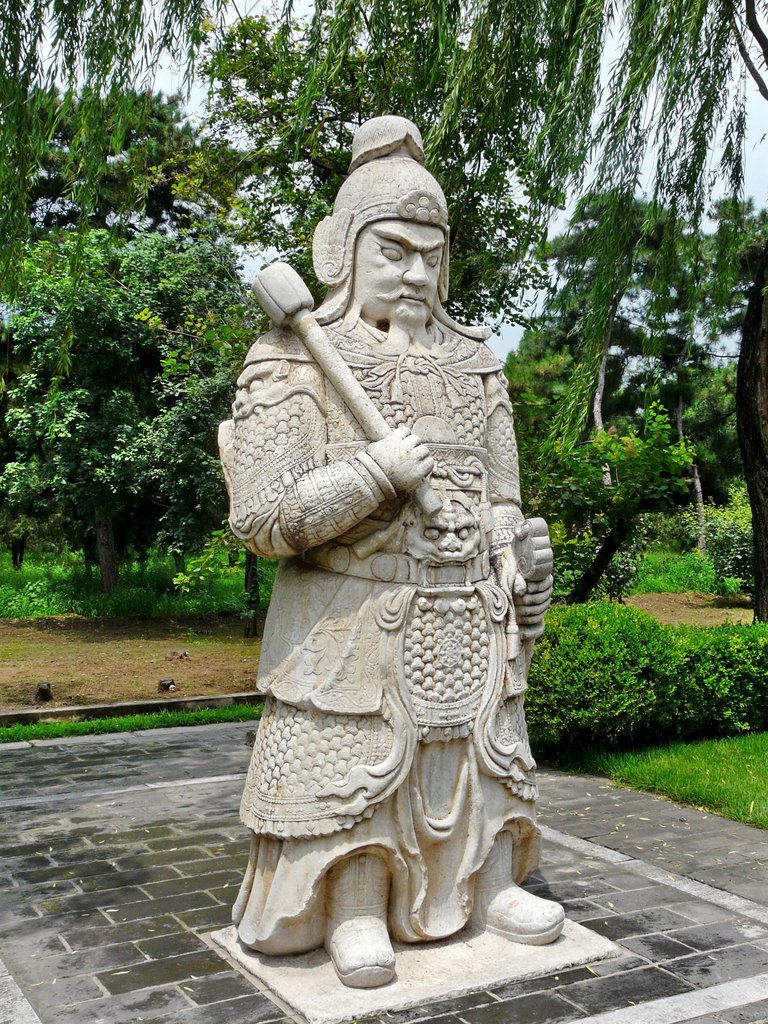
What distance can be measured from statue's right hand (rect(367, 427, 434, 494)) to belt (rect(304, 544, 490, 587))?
26 cm

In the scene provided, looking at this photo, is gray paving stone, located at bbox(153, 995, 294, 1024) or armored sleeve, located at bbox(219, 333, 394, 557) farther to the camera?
armored sleeve, located at bbox(219, 333, 394, 557)

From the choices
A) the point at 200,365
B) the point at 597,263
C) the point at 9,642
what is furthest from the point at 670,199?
the point at 9,642

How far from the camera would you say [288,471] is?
3.36 meters

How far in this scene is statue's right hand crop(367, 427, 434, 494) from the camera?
10.7ft

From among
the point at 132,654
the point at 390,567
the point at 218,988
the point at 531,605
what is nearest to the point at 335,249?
the point at 390,567

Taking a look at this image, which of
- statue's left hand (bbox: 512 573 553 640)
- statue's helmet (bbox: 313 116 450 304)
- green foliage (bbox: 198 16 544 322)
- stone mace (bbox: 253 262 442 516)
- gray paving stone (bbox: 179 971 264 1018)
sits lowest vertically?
gray paving stone (bbox: 179 971 264 1018)

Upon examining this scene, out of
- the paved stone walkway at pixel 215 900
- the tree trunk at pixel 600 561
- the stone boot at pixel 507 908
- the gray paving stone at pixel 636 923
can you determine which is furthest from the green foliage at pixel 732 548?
the stone boot at pixel 507 908

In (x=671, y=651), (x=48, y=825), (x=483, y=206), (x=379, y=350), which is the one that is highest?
(x=483, y=206)

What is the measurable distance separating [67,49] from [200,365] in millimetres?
7717

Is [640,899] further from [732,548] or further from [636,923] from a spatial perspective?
[732,548]

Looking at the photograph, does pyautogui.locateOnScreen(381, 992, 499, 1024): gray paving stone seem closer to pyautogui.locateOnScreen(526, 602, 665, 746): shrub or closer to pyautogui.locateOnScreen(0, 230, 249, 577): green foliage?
pyautogui.locateOnScreen(526, 602, 665, 746): shrub

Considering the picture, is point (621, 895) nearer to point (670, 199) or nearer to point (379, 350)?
point (379, 350)

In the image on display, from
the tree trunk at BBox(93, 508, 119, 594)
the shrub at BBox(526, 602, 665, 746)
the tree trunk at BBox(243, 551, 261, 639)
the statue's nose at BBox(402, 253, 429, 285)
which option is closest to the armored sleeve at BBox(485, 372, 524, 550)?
the statue's nose at BBox(402, 253, 429, 285)

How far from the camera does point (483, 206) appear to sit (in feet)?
25.0
